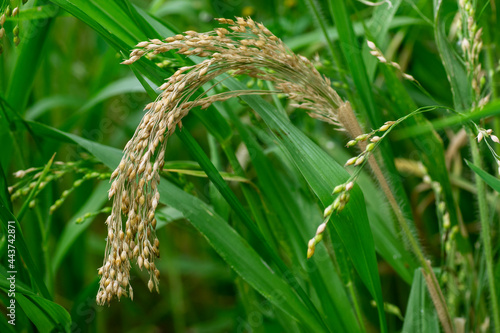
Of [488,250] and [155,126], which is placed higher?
[155,126]

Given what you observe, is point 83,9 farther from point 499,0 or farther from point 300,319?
point 499,0

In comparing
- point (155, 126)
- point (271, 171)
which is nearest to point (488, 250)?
point (271, 171)

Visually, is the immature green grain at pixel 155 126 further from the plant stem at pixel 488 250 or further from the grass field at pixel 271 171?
the plant stem at pixel 488 250

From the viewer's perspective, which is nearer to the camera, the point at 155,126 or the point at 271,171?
the point at 155,126

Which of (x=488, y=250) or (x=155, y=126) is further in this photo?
(x=488, y=250)

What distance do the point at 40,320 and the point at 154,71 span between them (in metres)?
0.43

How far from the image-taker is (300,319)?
698 millimetres

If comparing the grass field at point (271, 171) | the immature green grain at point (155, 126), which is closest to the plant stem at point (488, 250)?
the grass field at point (271, 171)

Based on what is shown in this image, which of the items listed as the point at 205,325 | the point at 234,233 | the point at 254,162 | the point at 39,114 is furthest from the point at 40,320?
the point at 205,325

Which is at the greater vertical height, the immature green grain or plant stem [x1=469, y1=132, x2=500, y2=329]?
the immature green grain

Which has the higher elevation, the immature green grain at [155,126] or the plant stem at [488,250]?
the immature green grain at [155,126]

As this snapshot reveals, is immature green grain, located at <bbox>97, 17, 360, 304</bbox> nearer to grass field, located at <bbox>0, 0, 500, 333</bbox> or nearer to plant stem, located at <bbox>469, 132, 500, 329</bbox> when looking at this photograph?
grass field, located at <bbox>0, 0, 500, 333</bbox>

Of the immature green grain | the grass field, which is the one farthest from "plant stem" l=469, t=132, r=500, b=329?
the immature green grain

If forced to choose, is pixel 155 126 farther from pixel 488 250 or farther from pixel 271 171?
pixel 488 250
